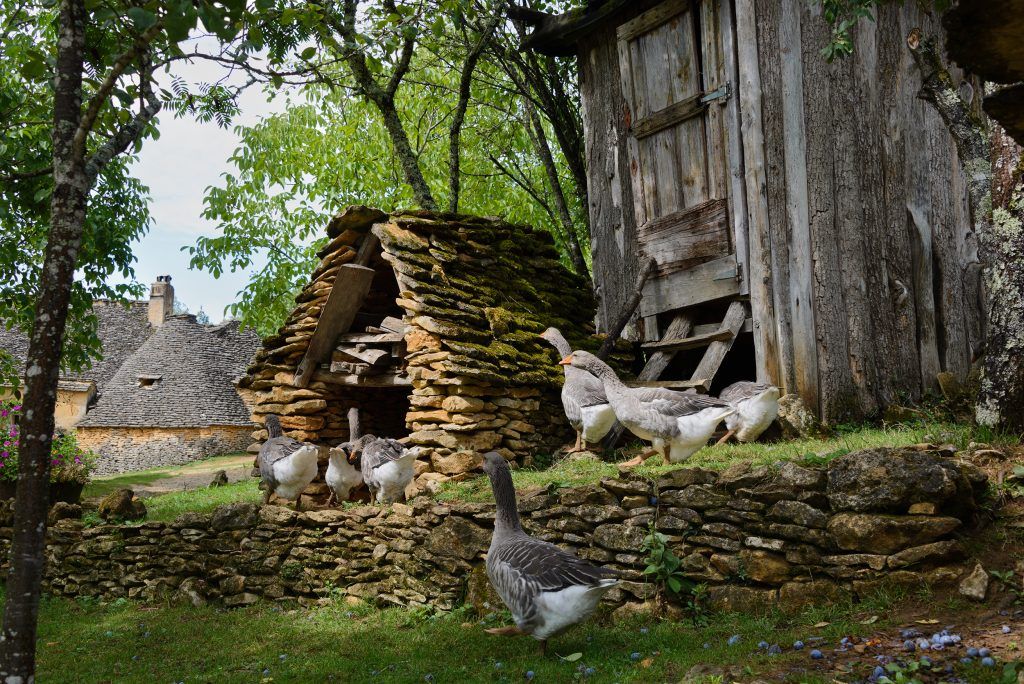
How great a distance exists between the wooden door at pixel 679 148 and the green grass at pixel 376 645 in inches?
180

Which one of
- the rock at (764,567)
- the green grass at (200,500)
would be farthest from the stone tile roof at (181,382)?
→ the rock at (764,567)

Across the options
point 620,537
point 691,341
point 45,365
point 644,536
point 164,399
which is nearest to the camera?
point 45,365

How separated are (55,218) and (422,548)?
4.26 meters

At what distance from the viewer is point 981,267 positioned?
28.6 ft

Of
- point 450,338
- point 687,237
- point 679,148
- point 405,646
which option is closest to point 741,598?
point 405,646

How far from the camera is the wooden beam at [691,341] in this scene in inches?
339

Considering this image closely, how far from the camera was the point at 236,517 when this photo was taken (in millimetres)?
8805

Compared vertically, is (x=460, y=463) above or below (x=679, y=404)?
below

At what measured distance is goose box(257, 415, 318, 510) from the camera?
868 centimetres

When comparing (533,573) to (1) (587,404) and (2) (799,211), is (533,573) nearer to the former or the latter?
(1) (587,404)

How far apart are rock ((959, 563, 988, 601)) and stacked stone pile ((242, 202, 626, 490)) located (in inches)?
190

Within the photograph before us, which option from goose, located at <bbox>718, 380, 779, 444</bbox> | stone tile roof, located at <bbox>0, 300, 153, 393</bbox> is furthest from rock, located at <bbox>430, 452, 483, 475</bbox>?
stone tile roof, located at <bbox>0, 300, 153, 393</bbox>

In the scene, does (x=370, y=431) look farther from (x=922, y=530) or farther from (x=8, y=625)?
(x=922, y=530)

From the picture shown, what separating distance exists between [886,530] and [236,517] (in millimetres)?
6714
